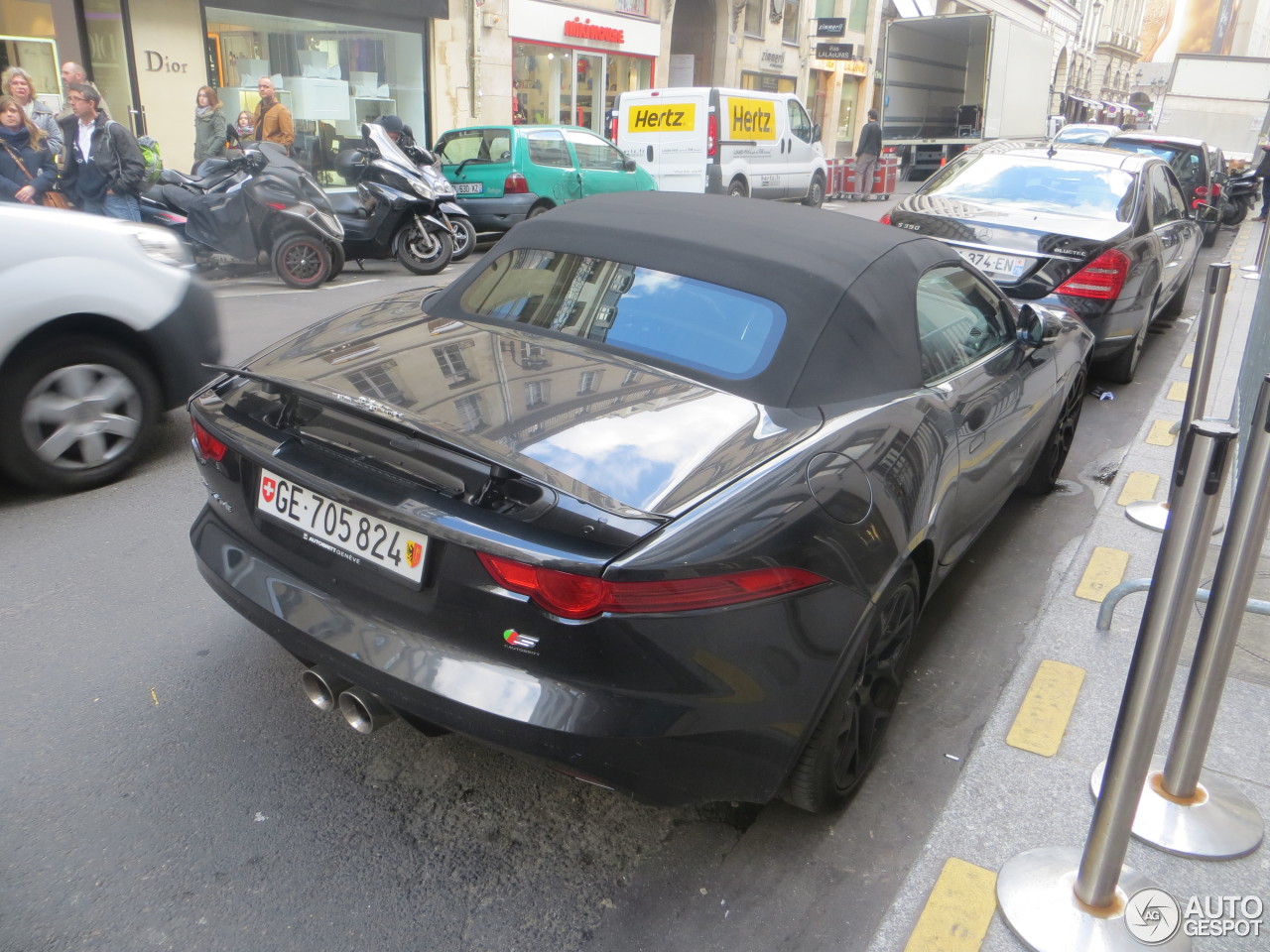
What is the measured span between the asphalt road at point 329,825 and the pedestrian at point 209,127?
10.7 meters

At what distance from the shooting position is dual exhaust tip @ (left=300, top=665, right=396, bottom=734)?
2381mm

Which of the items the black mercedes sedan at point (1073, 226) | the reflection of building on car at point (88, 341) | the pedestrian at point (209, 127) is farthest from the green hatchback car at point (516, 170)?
the reflection of building on car at point (88, 341)

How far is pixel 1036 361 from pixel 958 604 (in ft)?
3.37

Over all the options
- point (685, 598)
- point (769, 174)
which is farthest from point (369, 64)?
point (685, 598)

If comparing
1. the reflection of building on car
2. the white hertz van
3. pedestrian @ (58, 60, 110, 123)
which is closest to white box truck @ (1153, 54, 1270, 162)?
the white hertz van

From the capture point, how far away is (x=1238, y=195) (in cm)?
1706

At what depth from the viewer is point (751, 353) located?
2783 millimetres

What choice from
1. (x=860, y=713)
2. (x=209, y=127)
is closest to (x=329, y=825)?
(x=860, y=713)

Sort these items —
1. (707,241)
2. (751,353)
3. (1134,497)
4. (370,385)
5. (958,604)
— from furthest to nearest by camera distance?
(1134,497)
(958,604)
(707,241)
(751,353)
(370,385)

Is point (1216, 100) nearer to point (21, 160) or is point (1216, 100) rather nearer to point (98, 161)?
point (98, 161)

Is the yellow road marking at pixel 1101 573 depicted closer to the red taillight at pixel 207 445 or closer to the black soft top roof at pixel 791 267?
the black soft top roof at pixel 791 267

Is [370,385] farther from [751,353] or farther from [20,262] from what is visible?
[20,262]

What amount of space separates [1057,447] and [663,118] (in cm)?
1319

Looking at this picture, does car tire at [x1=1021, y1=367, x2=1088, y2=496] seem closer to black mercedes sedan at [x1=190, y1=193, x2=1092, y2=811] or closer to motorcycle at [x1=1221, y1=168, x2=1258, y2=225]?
black mercedes sedan at [x1=190, y1=193, x2=1092, y2=811]
